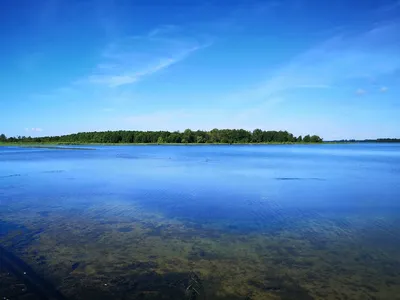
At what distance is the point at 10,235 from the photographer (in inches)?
299

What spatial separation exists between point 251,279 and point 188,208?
5.84 metres

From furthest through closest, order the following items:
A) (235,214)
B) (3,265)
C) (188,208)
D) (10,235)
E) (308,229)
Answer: (188,208), (235,214), (308,229), (10,235), (3,265)

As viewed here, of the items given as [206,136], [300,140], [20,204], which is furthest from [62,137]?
[20,204]

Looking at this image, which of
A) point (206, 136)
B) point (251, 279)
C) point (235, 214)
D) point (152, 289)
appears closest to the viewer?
point (152, 289)

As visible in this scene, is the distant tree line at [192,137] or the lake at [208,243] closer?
the lake at [208,243]

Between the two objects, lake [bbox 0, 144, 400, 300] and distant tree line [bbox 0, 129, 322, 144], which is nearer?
lake [bbox 0, 144, 400, 300]

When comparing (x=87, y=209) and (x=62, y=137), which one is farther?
(x=62, y=137)

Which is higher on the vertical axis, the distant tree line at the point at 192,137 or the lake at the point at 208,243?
the distant tree line at the point at 192,137

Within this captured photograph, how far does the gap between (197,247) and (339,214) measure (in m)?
5.67

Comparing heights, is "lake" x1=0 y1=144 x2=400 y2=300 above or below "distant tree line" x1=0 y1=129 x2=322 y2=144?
below

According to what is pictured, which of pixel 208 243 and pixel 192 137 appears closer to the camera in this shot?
pixel 208 243

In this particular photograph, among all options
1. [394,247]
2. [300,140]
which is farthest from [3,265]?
[300,140]

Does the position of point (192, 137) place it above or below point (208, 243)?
above

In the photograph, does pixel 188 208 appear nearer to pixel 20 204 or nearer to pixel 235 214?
pixel 235 214
